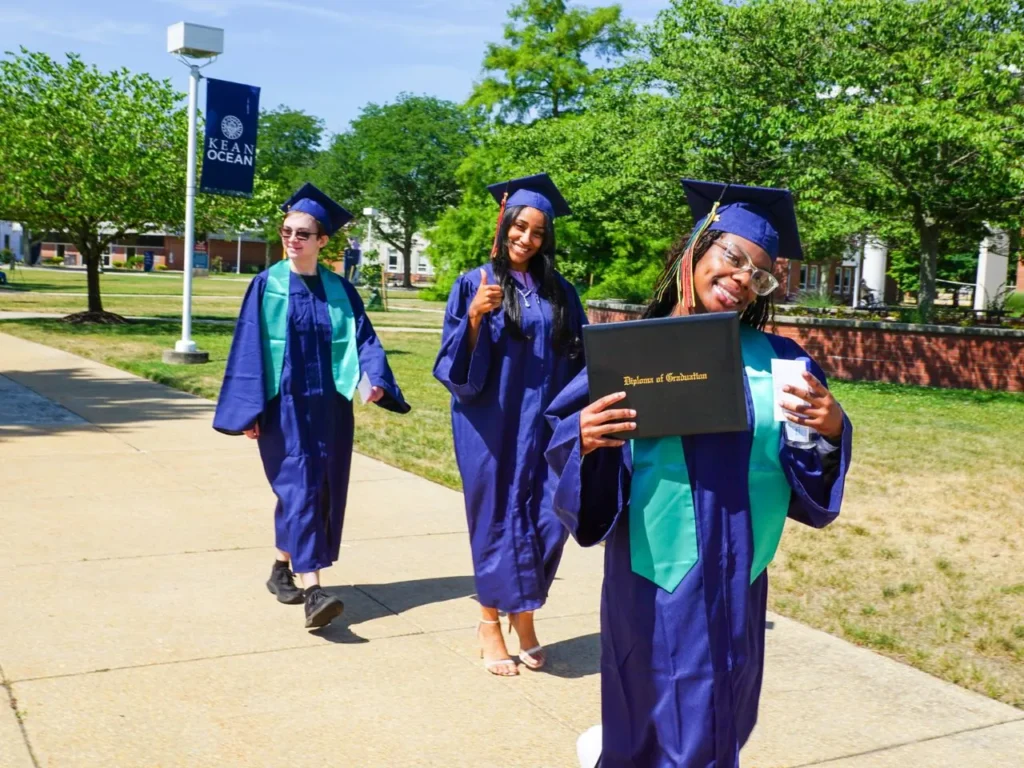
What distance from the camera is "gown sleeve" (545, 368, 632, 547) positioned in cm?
244

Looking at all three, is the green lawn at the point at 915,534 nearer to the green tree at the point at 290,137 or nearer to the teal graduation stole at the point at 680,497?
the teal graduation stole at the point at 680,497

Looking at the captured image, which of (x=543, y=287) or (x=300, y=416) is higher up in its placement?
(x=543, y=287)

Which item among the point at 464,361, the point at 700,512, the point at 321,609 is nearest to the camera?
the point at 700,512

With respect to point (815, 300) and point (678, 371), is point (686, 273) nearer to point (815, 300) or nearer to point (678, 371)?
point (678, 371)

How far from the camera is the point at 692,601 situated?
2412mm

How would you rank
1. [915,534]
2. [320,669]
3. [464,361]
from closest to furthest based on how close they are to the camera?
[464,361]
[320,669]
[915,534]

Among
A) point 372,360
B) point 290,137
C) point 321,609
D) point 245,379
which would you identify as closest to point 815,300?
point 372,360

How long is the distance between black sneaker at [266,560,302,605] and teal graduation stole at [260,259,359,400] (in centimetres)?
85

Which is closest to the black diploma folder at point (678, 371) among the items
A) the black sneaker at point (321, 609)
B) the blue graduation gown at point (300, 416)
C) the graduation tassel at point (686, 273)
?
the graduation tassel at point (686, 273)

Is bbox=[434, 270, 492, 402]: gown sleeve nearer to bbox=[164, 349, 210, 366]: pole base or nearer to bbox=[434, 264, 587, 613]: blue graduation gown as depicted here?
bbox=[434, 264, 587, 613]: blue graduation gown

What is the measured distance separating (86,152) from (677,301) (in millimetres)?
21007

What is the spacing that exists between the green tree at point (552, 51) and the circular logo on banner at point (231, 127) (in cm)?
1996

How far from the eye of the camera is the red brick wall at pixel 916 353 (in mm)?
15906

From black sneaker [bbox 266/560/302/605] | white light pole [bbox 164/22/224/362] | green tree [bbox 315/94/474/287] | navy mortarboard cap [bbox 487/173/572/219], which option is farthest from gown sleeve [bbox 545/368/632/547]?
green tree [bbox 315/94/474/287]
